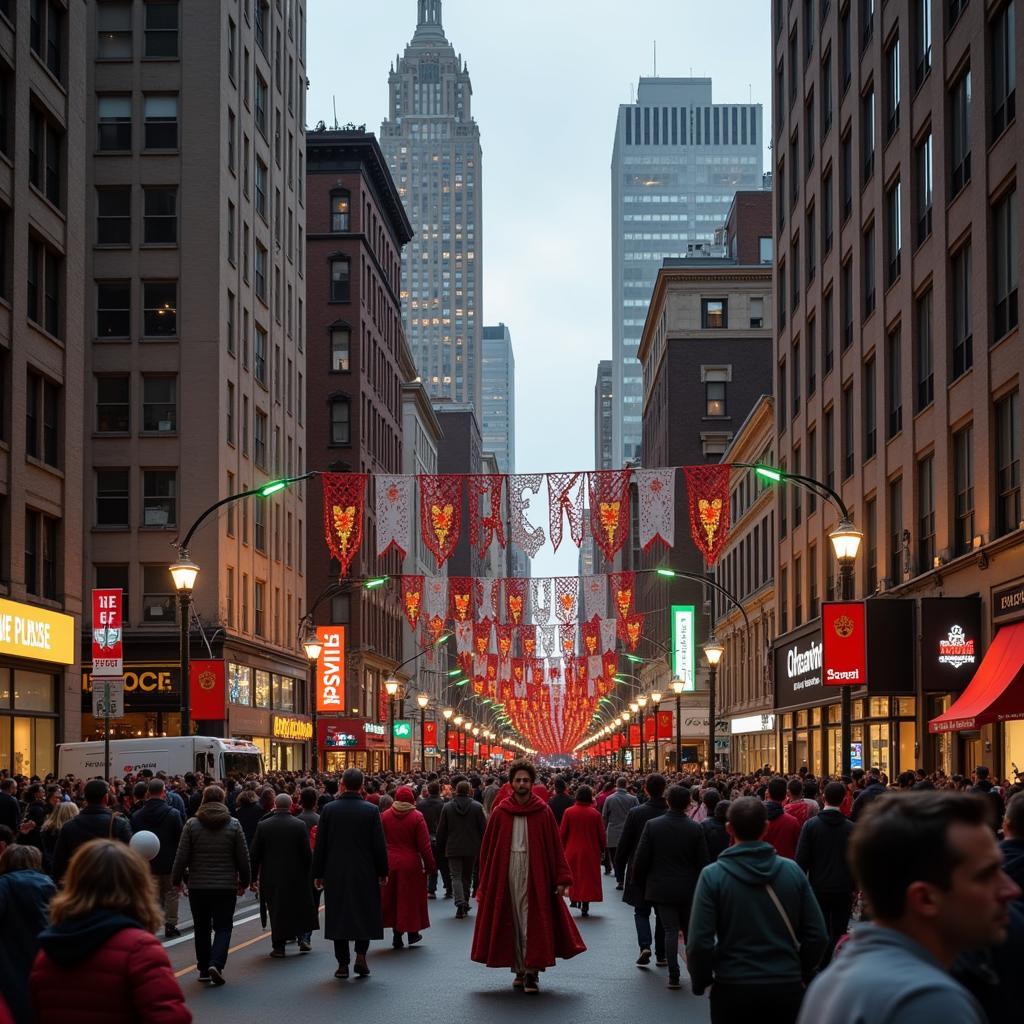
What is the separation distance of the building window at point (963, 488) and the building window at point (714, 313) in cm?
8205

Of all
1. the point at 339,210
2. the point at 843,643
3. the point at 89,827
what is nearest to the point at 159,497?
the point at 843,643

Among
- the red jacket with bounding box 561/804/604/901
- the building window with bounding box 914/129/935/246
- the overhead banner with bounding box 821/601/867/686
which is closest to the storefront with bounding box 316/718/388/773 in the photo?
the building window with bounding box 914/129/935/246

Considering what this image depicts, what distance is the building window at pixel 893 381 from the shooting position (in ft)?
130

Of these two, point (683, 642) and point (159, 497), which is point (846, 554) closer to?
point (159, 497)

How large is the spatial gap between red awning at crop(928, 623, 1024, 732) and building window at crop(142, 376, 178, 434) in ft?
105

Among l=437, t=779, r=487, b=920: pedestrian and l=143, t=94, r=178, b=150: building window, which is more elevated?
l=143, t=94, r=178, b=150: building window

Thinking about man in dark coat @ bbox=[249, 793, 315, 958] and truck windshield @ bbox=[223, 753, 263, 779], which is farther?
truck windshield @ bbox=[223, 753, 263, 779]

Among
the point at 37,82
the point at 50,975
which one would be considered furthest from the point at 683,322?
the point at 50,975

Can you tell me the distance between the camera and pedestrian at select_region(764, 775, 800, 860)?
16.3 m

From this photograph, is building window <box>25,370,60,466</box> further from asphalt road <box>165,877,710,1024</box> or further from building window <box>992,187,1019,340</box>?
building window <box>992,187,1019,340</box>

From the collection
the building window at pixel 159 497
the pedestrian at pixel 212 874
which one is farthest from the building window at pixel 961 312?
the building window at pixel 159 497

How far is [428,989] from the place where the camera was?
1542cm

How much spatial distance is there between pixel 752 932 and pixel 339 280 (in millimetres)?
85779

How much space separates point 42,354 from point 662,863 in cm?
2488
